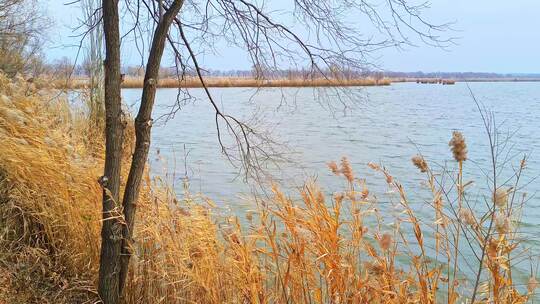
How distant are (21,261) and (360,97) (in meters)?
2.40

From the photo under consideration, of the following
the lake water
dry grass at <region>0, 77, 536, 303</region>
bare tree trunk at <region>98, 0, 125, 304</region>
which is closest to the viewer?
dry grass at <region>0, 77, 536, 303</region>

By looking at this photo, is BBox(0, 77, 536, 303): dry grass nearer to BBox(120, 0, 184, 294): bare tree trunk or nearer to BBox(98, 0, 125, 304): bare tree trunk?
BBox(98, 0, 125, 304): bare tree trunk

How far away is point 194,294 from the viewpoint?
9.38ft

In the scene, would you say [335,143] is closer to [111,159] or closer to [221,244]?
[221,244]

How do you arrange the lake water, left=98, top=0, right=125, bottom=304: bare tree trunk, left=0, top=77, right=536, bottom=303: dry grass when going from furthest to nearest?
the lake water < left=98, top=0, right=125, bottom=304: bare tree trunk < left=0, top=77, right=536, bottom=303: dry grass

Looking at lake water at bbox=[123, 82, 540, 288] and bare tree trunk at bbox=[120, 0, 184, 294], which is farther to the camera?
lake water at bbox=[123, 82, 540, 288]

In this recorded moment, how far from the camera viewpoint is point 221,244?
3.08 meters

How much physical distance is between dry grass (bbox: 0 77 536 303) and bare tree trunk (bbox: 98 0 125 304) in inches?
11.5

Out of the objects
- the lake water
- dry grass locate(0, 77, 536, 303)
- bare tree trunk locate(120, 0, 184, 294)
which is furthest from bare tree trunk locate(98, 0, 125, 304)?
the lake water

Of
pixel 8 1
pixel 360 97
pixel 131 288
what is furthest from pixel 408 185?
pixel 8 1

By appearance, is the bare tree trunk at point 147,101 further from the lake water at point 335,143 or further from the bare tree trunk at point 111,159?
the lake water at point 335,143

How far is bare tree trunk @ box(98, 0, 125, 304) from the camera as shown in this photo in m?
2.49

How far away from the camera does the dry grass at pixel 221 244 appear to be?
2229 mm

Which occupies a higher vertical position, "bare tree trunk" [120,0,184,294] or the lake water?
"bare tree trunk" [120,0,184,294]
